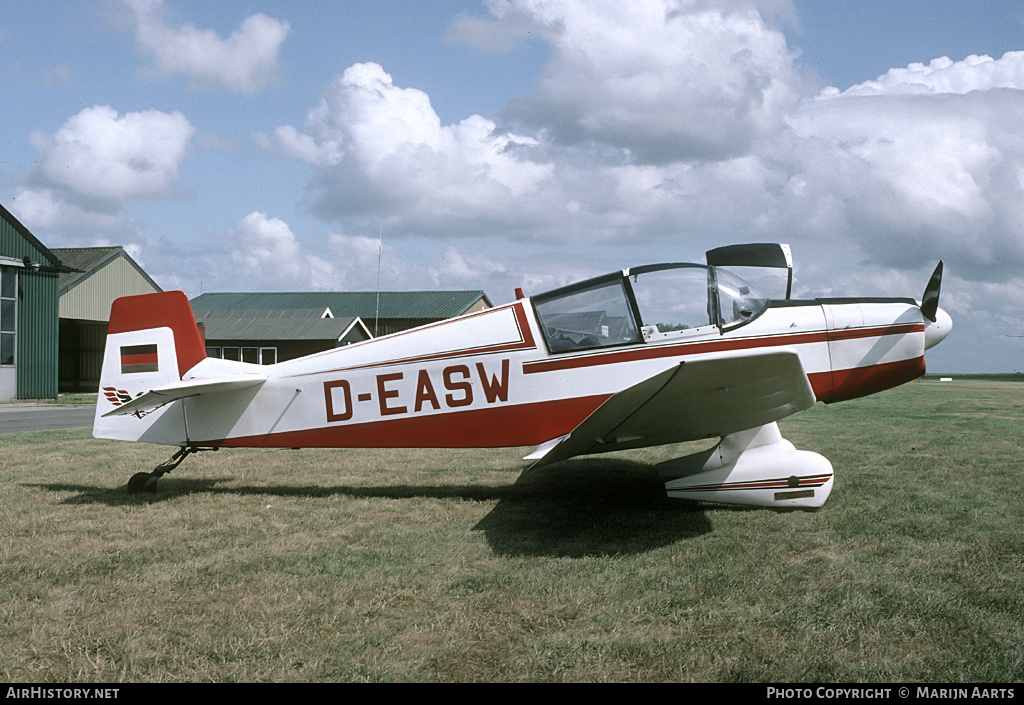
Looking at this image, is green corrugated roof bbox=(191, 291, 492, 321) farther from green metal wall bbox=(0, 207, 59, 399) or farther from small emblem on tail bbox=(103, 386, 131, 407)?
small emblem on tail bbox=(103, 386, 131, 407)

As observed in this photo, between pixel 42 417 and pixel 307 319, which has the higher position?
pixel 307 319

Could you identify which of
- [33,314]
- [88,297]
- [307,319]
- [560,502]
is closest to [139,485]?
[560,502]

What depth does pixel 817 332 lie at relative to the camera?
17.2 feet

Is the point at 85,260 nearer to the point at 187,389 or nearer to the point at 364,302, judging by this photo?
the point at 364,302

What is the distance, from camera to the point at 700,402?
14.2 ft

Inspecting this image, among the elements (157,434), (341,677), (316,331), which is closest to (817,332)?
(341,677)

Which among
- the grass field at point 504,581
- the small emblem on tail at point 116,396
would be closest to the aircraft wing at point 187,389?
the small emblem on tail at point 116,396

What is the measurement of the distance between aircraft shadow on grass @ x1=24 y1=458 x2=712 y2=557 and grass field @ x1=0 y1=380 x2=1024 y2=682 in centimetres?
3

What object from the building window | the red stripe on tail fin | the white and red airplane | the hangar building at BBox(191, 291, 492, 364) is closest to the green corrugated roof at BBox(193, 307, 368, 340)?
the hangar building at BBox(191, 291, 492, 364)

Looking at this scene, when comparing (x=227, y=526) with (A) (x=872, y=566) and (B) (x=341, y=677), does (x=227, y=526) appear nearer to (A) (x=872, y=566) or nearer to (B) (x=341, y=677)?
(B) (x=341, y=677)

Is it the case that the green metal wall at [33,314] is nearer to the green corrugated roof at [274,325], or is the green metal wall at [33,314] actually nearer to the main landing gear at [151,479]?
the green corrugated roof at [274,325]

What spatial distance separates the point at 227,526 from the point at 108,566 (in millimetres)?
974

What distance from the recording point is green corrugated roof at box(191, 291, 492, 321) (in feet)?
123

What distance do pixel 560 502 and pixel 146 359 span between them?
3933mm
